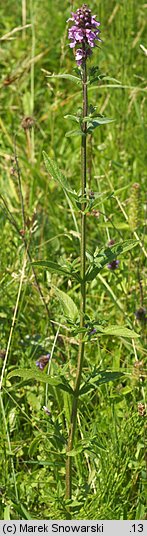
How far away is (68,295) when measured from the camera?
2.04m

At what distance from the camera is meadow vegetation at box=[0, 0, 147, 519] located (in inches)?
66.8

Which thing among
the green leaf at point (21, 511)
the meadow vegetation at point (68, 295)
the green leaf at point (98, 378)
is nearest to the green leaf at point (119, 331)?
the meadow vegetation at point (68, 295)

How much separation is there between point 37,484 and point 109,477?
0.77 feet

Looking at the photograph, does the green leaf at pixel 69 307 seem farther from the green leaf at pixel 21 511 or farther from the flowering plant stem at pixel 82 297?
the green leaf at pixel 21 511

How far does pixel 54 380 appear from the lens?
1.55 m

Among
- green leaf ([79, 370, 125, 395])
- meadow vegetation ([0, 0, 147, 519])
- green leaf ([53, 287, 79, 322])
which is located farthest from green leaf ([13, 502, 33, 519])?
green leaf ([53, 287, 79, 322])

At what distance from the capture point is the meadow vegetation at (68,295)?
5.57ft

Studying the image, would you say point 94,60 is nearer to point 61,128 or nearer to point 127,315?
point 61,128

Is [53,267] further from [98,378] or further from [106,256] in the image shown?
[98,378]

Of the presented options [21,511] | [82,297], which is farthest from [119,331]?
[21,511]

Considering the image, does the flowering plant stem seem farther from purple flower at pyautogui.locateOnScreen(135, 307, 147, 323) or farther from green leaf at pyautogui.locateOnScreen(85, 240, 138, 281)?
purple flower at pyautogui.locateOnScreen(135, 307, 147, 323)

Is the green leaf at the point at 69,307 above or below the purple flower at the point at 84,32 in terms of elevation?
below

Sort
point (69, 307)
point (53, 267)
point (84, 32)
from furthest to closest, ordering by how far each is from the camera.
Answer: point (69, 307) → point (53, 267) → point (84, 32)

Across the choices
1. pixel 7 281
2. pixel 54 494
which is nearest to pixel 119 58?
pixel 7 281
